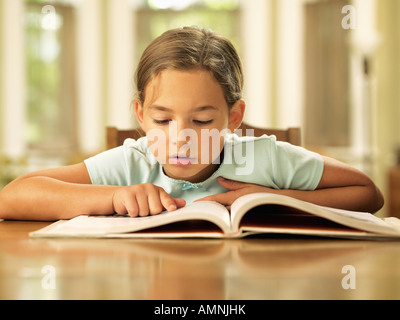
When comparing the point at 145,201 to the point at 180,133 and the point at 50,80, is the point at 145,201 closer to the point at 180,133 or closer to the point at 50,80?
the point at 180,133

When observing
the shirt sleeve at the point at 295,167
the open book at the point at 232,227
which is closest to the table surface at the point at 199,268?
the open book at the point at 232,227

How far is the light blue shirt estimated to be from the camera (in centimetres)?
102

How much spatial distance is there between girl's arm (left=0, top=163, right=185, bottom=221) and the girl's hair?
26cm

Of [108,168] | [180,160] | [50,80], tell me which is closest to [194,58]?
Result: [180,160]

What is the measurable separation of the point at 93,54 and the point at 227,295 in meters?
4.22

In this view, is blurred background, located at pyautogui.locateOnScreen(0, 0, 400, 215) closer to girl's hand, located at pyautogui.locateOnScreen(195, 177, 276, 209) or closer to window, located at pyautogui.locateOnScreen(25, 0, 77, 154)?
window, located at pyautogui.locateOnScreen(25, 0, 77, 154)

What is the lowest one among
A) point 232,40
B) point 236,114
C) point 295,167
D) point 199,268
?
point 199,268

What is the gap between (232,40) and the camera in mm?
4227

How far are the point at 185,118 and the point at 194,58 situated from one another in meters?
0.14

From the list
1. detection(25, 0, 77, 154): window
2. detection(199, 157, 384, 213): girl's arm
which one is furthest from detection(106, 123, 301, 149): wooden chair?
detection(25, 0, 77, 154): window

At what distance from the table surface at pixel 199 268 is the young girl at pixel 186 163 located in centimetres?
18

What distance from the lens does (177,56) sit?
0.95 metres
